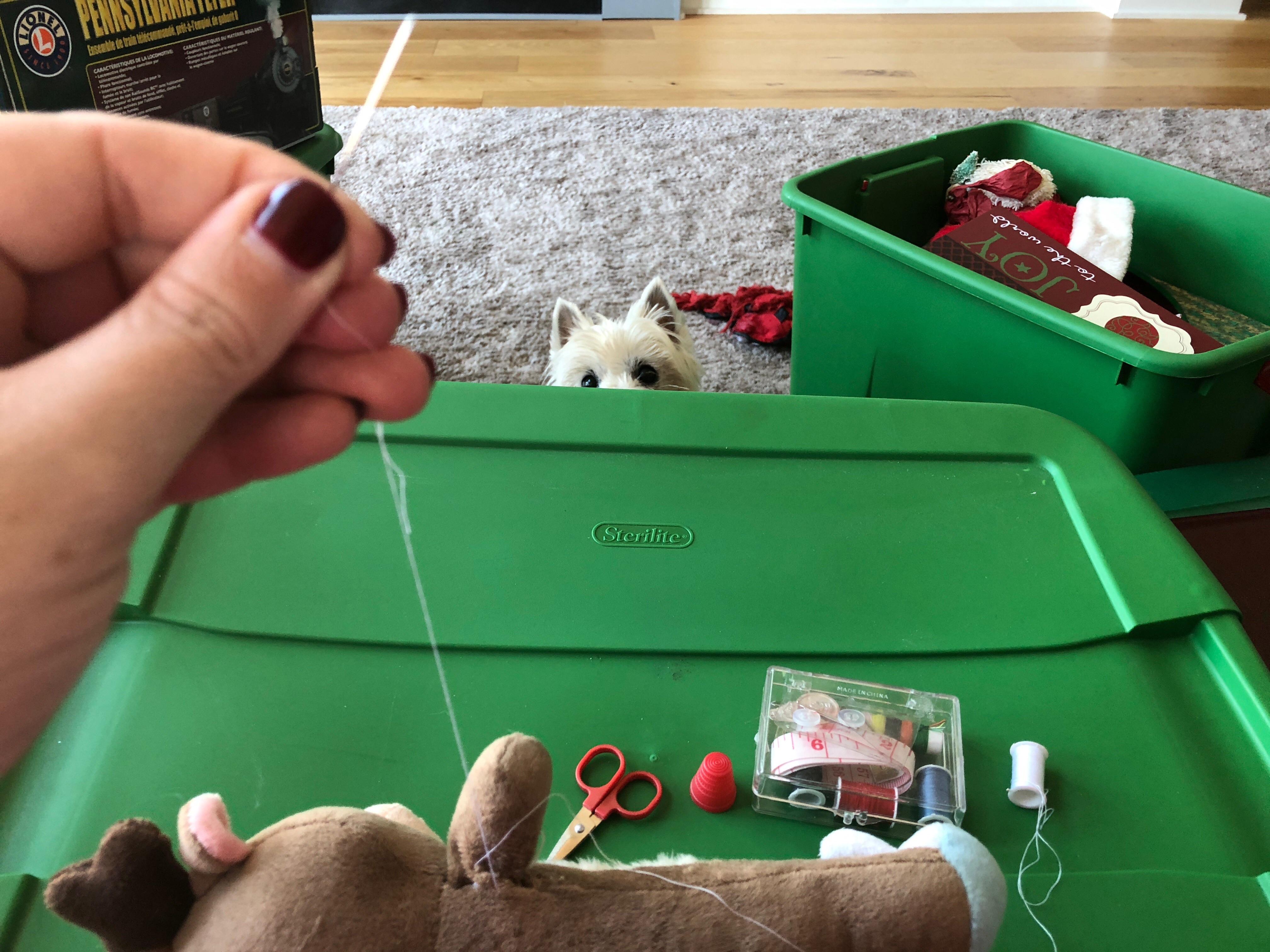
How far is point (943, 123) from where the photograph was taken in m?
1.97

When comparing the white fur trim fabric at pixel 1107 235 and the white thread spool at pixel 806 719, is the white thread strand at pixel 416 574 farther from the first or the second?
the white fur trim fabric at pixel 1107 235

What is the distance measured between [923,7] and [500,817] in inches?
113

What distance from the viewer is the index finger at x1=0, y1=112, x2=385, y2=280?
299 millimetres

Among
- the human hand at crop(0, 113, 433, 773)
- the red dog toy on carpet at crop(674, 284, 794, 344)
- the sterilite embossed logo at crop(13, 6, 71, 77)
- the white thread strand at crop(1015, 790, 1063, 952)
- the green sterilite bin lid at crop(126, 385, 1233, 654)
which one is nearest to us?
the human hand at crop(0, 113, 433, 773)

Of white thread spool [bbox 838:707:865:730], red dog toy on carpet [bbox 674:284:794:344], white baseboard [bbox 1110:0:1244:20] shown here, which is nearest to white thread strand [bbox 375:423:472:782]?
white thread spool [bbox 838:707:865:730]

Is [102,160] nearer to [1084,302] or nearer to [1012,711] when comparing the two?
[1012,711]

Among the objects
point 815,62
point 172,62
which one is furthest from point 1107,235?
point 815,62

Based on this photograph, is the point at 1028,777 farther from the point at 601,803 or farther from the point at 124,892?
the point at 124,892

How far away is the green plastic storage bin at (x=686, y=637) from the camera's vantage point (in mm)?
515

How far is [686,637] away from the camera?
1.99 ft

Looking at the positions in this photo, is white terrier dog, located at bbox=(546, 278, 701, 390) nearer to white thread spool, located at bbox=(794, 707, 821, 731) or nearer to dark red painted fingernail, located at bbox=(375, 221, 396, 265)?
white thread spool, located at bbox=(794, 707, 821, 731)

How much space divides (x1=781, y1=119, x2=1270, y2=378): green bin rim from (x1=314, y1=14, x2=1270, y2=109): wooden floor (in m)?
1.21

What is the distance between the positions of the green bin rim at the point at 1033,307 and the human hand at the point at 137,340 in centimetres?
62

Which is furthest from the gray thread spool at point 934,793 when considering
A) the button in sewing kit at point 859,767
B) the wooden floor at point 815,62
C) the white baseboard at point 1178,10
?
the white baseboard at point 1178,10
